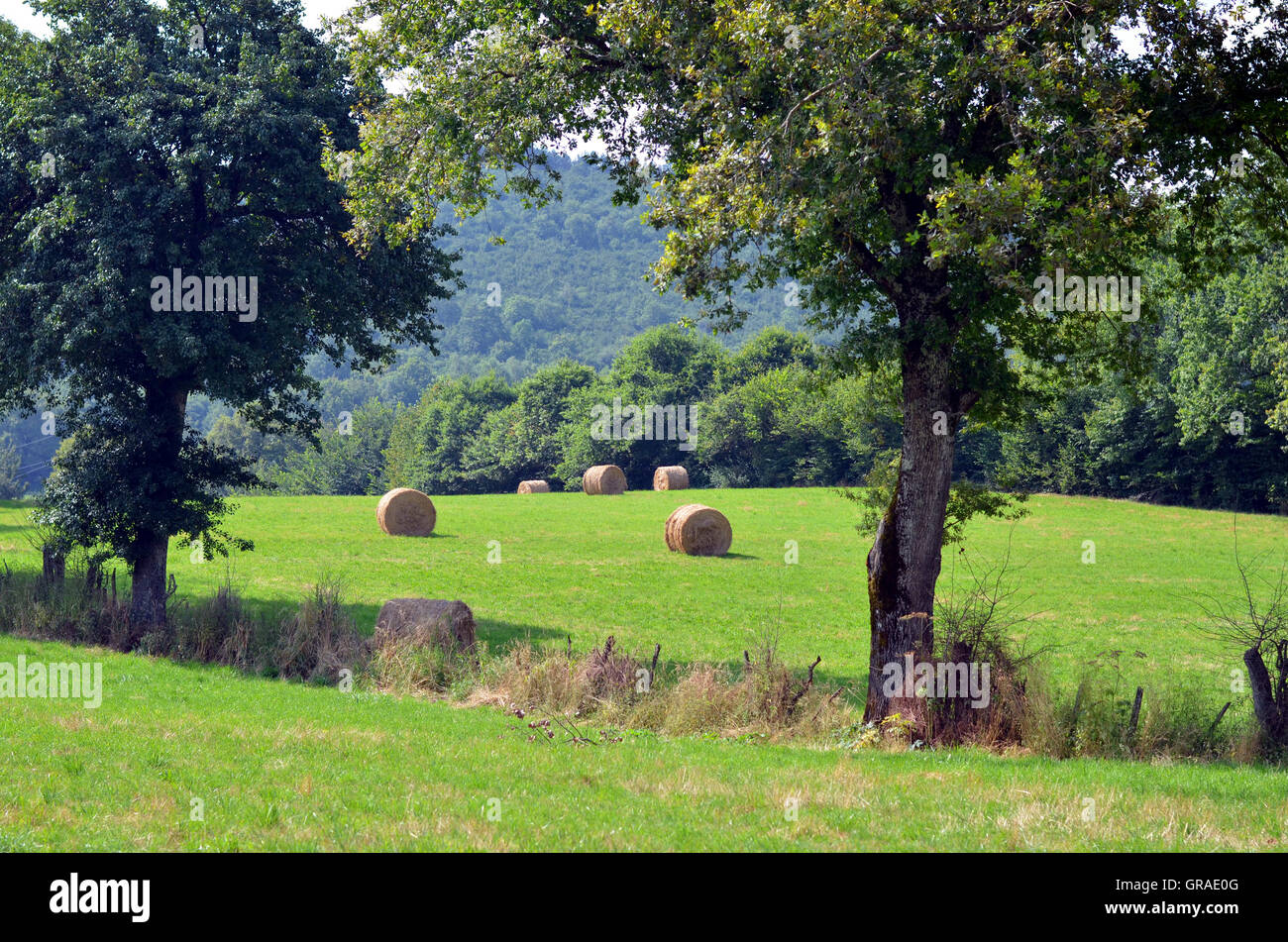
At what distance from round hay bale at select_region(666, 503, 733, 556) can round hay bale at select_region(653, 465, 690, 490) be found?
35.5m

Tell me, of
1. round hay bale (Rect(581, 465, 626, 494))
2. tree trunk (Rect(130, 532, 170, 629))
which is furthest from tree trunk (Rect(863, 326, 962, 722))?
round hay bale (Rect(581, 465, 626, 494))

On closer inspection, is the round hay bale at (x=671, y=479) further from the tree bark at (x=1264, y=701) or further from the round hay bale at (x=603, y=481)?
the tree bark at (x=1264, y=701)

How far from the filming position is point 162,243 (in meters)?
19.1

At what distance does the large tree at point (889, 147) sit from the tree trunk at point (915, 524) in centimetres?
3

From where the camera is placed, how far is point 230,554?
35.8 m

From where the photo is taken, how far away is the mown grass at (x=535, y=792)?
7926 millimetres

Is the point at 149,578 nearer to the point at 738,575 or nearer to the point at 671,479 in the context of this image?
the point at 738,575

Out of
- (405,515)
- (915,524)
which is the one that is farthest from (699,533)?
(915,524)

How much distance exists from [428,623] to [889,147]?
11283mm

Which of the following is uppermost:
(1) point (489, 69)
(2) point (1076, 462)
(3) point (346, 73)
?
(3) point (346, 73)

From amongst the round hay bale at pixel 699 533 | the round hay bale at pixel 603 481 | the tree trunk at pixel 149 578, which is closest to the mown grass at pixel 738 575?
the round hay bale at pixel 699 533

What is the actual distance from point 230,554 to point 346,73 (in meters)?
20.1
